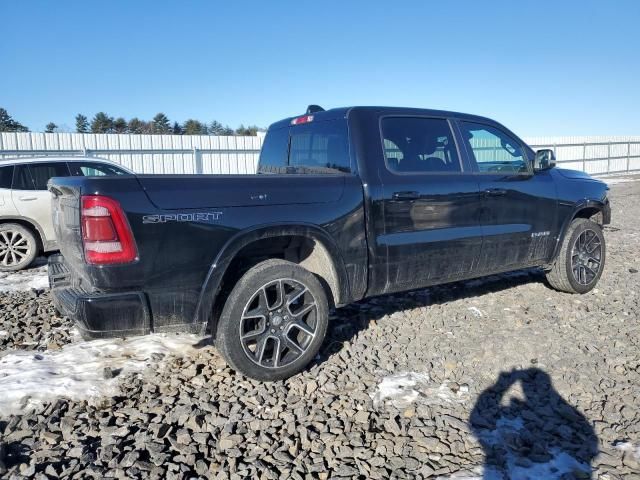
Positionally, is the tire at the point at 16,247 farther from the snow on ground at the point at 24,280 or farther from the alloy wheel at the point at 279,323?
the alloy wheel at the point at 279,323

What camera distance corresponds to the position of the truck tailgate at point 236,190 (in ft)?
9.37

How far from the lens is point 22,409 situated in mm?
3016

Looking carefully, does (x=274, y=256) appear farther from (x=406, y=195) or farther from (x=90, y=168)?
(x=90, y=168)

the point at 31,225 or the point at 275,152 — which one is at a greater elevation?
the point at 275,152

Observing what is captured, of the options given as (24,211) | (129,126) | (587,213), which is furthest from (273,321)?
(129,126)

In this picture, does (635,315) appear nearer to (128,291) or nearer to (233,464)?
(233,464)

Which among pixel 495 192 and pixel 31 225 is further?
pixel 31 225

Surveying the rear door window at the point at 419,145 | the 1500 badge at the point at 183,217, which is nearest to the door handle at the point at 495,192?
the rear door window at the point at 419,145

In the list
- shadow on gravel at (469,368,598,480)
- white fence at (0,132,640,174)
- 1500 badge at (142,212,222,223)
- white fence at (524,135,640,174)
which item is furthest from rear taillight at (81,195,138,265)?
white fence at (524,135,640,174)

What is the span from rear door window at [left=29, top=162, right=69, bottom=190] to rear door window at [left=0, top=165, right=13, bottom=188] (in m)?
0.25

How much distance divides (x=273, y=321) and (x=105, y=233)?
1.23 m

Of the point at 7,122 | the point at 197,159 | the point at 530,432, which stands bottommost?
the point at 530,432

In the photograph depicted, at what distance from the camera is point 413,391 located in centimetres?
324

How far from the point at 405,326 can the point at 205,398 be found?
1943mm
